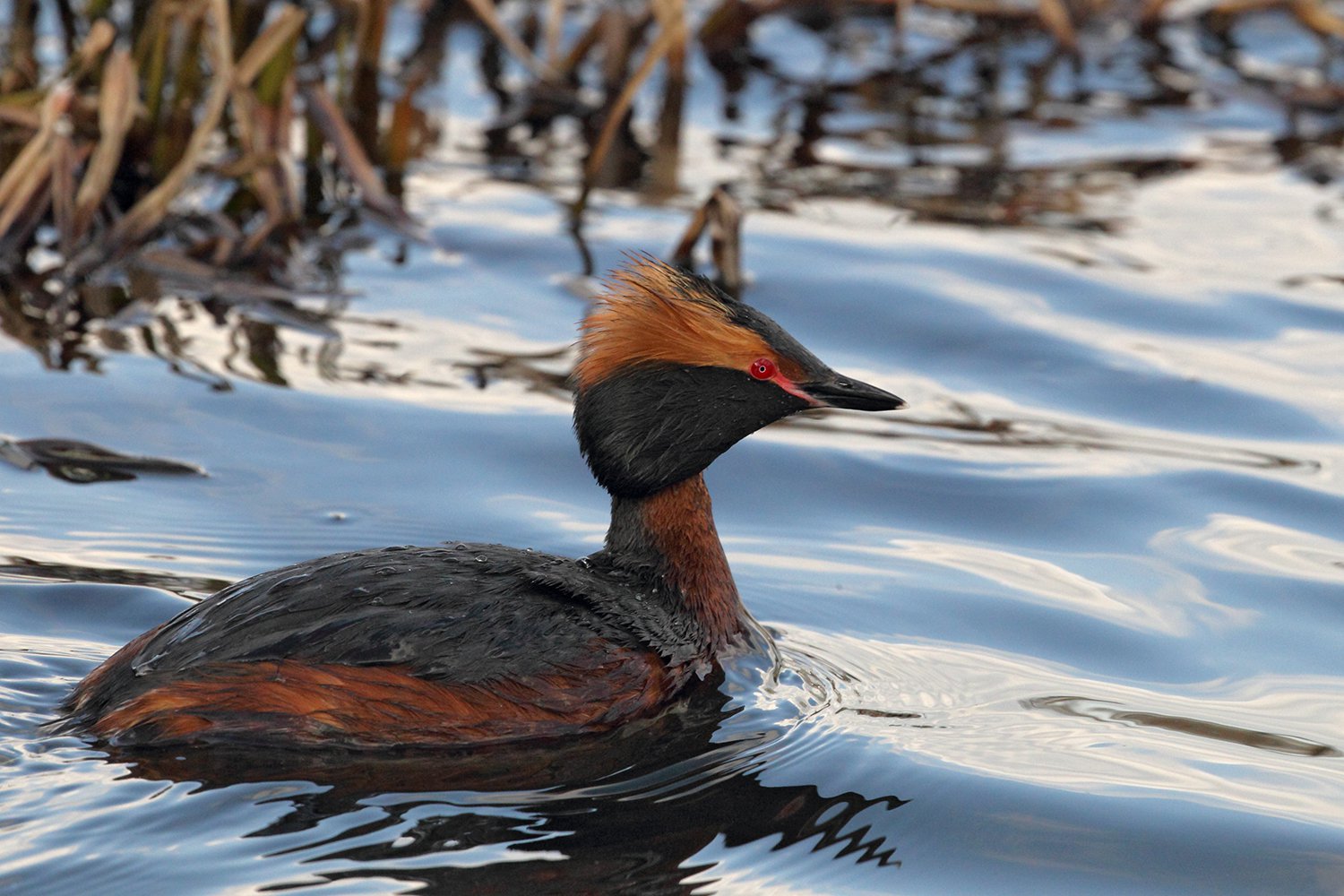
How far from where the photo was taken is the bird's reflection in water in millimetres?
4594

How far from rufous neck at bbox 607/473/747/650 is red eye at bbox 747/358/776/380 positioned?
0.40 m

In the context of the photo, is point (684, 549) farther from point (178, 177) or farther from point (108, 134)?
point (108, 134)

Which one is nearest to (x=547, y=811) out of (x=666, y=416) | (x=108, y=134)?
(x=666, y=416)

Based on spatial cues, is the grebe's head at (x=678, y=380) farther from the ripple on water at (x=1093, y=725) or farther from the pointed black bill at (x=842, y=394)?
the ripple on water at (x=1093, y=725)

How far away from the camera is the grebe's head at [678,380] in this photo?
5.79m

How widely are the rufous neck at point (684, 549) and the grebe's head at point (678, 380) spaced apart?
0.25ft

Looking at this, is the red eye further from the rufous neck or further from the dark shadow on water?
the dark shadow on water

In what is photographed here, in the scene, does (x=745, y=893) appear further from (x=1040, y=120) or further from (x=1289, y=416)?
(x=1040, y=120)

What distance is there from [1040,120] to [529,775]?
864 centimetres

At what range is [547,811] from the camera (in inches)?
193

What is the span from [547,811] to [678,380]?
4.95ft

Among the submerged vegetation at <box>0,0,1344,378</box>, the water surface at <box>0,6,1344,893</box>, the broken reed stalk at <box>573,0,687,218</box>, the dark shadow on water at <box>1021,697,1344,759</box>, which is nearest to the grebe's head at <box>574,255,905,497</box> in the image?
the water surface at <box>0,6,1344,893</box>

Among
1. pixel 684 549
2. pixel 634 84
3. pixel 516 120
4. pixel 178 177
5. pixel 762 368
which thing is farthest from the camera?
pixel 516 120

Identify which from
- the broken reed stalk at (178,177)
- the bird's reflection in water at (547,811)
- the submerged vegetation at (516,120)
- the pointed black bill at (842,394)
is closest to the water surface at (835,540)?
the bird's reflection in water at (547,811)
